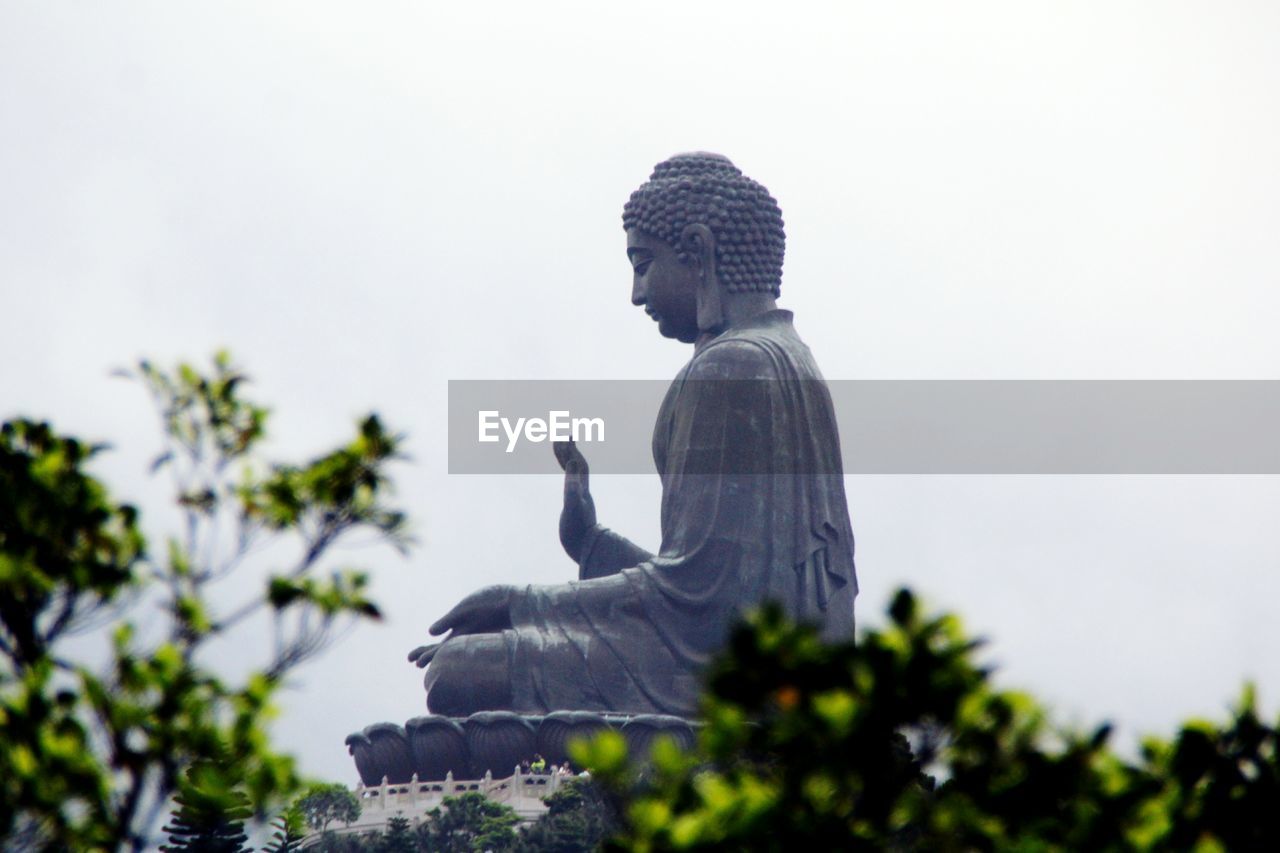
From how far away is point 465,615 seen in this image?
16.4 m

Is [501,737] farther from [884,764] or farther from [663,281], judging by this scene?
[884,764]

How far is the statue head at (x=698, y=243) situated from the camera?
17.0m

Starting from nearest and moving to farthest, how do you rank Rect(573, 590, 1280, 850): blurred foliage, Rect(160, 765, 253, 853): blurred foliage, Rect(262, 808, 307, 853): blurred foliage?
Rect(573, 590, 1280, 850): blurred foliage
Rect(160, 765, 253, 853): blurred foliage
Rect(262, 808, 307, 853): blurred foliage

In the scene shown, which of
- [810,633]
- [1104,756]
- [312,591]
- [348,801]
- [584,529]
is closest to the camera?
[810,633]

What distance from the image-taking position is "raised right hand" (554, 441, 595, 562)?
1662 cm

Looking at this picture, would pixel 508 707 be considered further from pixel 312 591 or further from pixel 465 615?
pixel 312 591

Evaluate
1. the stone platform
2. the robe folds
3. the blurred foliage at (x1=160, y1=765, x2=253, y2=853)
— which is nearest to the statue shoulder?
the robe folds

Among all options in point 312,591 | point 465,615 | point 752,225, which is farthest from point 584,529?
point 312,591

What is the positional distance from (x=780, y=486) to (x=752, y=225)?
5.81 feet

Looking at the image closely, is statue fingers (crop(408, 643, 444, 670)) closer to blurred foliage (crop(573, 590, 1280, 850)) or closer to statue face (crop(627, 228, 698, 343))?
statue face (crop(627, 228, 698, 343))

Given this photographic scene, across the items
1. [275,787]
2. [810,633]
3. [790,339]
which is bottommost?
[275,787]

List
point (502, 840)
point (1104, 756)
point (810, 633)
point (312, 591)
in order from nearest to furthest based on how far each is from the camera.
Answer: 1. point (810, 633)
2. point (1104, 756)
3. point (312, 591)
4. point (502, 840)

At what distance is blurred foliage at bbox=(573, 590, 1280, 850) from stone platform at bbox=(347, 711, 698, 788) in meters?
9.25

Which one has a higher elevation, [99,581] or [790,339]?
[790,339]
